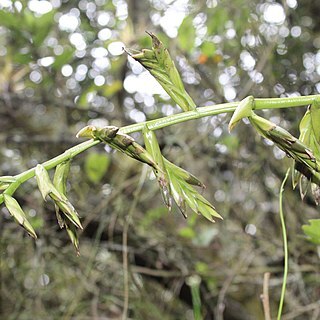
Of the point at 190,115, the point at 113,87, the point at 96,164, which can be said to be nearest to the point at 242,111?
the point at 190,115

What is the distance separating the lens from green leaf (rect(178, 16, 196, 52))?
1310 mm

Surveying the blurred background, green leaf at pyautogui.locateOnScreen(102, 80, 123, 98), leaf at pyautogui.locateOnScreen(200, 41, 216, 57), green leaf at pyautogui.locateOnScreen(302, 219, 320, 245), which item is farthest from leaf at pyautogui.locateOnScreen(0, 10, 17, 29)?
green leaf at pyautogui.locateOnScreen(302, 219, 320, 245)

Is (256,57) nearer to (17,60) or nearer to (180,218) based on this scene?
(17,60)

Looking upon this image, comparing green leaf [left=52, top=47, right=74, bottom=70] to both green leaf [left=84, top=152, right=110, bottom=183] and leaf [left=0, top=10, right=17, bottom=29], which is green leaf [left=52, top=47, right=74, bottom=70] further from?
green leaf [left=84, top=152, right=110, bottom=183]

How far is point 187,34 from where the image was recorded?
1.34 meters

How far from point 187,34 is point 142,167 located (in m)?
0.36

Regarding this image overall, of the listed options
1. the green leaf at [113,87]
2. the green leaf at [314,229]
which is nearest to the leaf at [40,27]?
the green leaf at [113,87]

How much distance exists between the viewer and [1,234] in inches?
50.0

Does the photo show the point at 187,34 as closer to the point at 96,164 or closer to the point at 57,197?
the point at 96,164

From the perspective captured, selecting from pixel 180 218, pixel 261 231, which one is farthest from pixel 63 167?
pixel 180 218

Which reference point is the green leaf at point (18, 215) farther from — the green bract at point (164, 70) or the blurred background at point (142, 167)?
the blurred background at point (142, 167)

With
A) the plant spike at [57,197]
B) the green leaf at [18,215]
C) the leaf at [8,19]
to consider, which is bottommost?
the leaf at [8,19]

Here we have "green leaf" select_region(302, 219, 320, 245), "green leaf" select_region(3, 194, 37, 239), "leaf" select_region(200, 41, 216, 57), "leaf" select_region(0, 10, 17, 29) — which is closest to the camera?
"green leaf" select_region(3, 194, 37, 239)

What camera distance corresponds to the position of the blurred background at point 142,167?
1.28 meters
